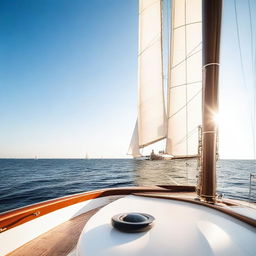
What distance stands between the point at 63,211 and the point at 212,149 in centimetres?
218

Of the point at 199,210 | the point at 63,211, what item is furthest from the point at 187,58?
the point at 63,211

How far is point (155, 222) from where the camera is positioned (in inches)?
53.0

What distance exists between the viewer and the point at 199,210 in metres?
1.67

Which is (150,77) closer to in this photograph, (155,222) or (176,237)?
(155,222)

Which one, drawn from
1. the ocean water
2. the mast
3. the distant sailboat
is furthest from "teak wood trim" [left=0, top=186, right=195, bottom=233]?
the distant sailboat

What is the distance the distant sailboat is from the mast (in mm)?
2044

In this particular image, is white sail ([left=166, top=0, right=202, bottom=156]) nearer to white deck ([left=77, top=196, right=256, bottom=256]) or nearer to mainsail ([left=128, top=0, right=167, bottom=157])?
mainsail ([left=128, top=0, right=167, bottom=157])

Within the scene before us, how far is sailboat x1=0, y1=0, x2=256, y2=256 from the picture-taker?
1.02 m

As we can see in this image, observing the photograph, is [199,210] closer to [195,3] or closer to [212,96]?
[212,96]

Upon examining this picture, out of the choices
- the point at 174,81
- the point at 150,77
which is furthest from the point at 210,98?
the point at 150,77

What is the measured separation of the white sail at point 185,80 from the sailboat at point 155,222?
218 cm

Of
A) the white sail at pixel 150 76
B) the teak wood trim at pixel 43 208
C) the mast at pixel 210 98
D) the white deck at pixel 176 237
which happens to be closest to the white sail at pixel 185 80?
the white sail at pixel 150 76

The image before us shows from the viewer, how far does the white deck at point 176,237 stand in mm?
965

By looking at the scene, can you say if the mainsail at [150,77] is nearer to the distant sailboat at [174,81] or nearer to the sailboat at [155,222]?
the distant sailboat at [174,81]
